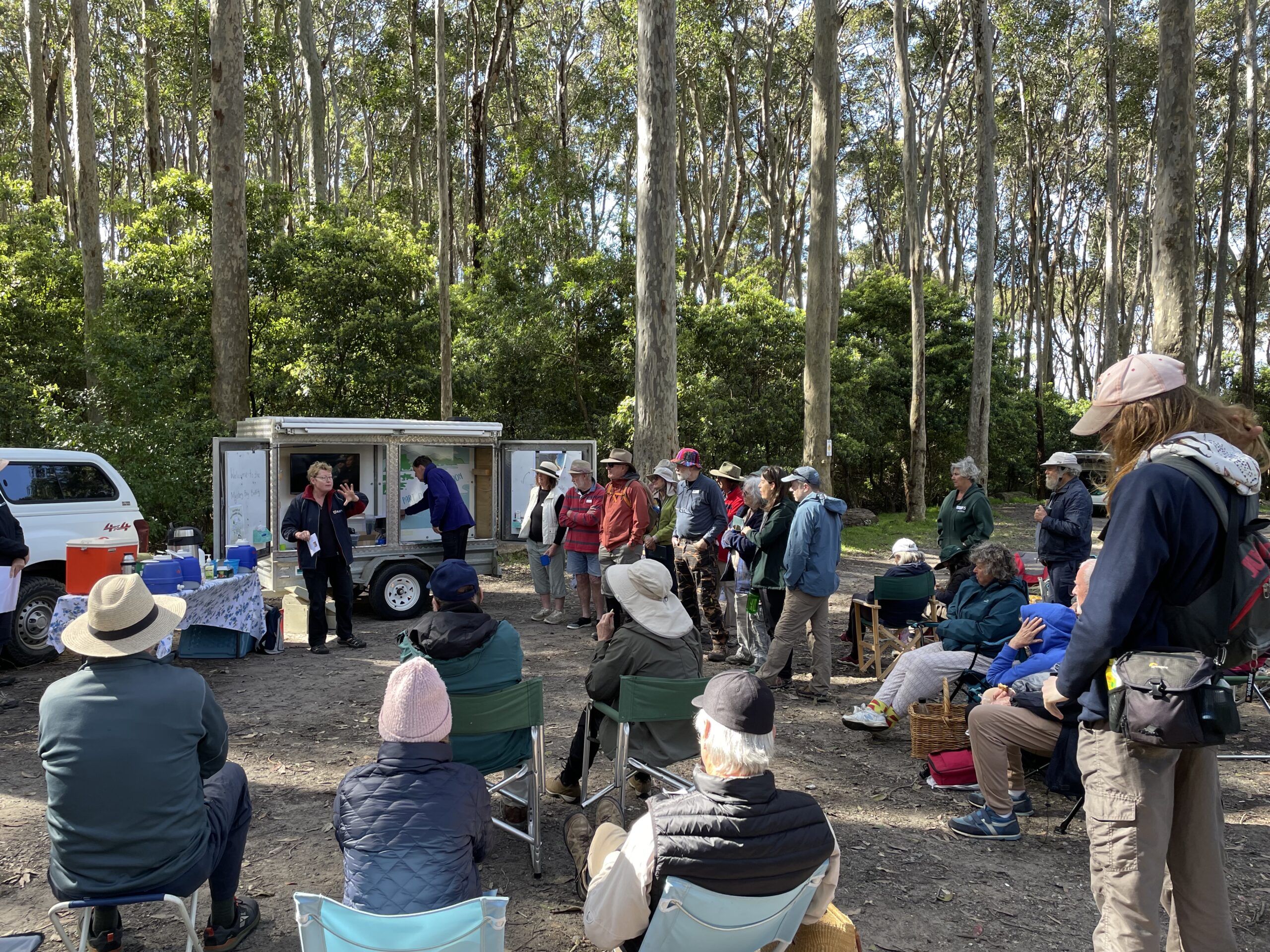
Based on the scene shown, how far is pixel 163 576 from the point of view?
670cm

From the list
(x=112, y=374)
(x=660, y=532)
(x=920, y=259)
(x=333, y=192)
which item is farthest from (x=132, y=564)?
(x=333, y=192)

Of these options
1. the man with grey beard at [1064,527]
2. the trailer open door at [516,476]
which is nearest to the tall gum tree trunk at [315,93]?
the trailer open door at [516,476]

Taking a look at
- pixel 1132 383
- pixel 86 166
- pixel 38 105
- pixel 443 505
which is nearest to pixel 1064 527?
pixel 1132 383

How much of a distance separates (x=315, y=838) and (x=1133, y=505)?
3.82 metres

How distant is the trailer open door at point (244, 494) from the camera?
8781mm

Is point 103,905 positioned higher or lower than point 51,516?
lower

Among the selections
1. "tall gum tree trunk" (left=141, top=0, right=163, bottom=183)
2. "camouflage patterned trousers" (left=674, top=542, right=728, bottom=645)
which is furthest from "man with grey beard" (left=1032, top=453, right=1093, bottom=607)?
"tall gum tree trunk" (left=141, top=0, right=163, bottom=183)

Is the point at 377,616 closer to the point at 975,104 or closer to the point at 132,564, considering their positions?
the point at 132,564

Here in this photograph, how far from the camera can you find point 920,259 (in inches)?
739

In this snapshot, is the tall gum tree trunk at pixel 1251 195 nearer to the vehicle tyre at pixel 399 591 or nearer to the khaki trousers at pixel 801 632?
the khaki trousers at pixel 801 632

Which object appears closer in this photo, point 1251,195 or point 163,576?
point 163,576

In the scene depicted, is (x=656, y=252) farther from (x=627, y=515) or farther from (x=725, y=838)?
(x=725, y=838)

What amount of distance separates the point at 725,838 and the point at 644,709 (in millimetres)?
1801

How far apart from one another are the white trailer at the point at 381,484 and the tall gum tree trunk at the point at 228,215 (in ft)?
15.6
